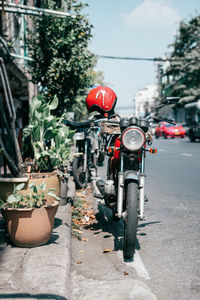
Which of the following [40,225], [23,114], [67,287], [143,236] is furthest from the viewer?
[23,114]

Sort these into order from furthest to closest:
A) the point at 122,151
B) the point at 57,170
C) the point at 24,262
Result: the point at 57,170, the point at 122,151, the point at 24,262

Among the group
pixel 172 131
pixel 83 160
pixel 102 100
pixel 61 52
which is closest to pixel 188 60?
pixel 172 131

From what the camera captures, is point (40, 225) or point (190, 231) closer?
point (40, 225)

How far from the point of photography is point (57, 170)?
15.0ft

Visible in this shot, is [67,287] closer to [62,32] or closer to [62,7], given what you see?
[62,32]

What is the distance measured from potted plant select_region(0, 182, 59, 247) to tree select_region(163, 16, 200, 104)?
38295mm

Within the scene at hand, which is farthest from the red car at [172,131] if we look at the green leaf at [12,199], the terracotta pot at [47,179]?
the green leaf at [12,199]

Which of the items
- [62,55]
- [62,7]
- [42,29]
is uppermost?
[62,7]

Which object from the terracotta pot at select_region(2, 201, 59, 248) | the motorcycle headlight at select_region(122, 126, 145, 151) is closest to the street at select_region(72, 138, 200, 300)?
the terracotta pot at select_region(2, 201, 59, 248)

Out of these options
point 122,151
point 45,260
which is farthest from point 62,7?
point 45,260

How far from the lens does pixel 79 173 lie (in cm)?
697

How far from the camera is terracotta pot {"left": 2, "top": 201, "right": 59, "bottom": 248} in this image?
3273mm

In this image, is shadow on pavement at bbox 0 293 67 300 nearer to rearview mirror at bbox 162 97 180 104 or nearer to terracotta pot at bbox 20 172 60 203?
terracotta pot at bbox 20 172 60 203

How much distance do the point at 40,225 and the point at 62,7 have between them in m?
8.57
